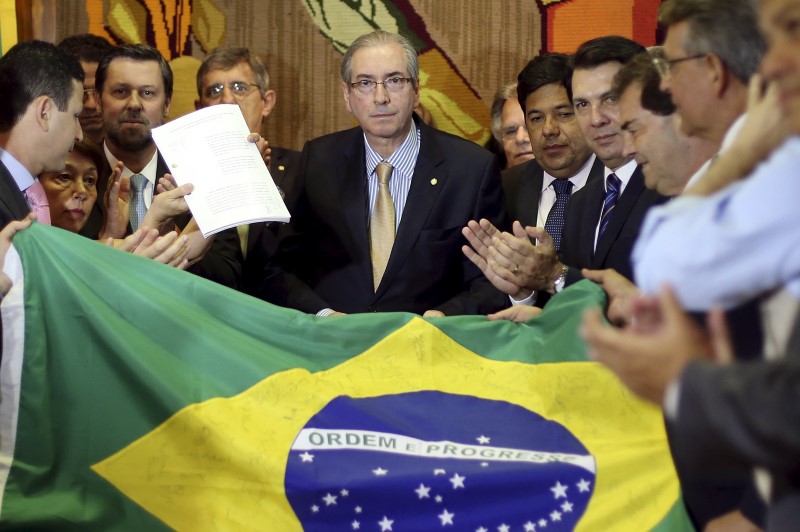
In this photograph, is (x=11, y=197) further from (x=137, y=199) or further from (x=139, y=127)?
(x=139, y=127)

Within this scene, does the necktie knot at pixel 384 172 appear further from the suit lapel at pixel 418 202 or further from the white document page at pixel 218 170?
the white document page at pixel 218 170

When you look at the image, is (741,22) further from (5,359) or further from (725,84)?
(5,359)

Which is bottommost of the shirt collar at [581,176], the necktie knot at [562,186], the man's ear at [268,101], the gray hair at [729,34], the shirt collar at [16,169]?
the necktie knot at [562,186]

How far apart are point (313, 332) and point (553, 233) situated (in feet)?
4.55

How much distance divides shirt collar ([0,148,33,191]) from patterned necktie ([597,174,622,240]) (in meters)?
1.68

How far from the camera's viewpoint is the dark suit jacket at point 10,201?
289 centimetres

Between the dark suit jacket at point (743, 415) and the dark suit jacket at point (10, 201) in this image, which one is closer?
the dark suit jacket at point (743, 415)

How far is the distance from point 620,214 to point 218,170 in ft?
3.90

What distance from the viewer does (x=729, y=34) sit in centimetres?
175

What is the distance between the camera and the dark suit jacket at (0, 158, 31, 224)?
289 cm

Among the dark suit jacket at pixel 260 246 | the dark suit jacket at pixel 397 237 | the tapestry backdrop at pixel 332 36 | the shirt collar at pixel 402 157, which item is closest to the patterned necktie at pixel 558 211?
the dark suit jacket at pixel 397 237

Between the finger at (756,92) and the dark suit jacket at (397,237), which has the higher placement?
the finger at (756,92)

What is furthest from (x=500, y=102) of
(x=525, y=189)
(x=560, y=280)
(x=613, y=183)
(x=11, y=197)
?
(x=11, y=197)

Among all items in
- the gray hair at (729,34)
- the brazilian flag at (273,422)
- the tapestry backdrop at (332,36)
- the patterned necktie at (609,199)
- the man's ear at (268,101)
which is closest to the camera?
the gray hair at (729,34)
